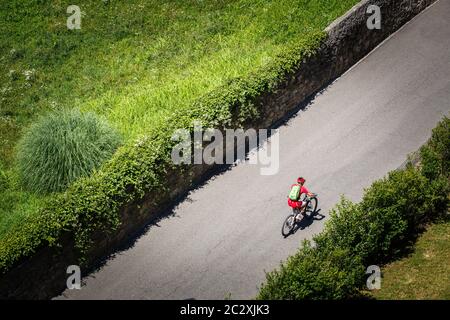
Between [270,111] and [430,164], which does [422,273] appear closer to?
[430,164]

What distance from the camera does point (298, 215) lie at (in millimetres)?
15523

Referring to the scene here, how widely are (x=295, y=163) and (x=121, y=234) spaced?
5910 millimetres

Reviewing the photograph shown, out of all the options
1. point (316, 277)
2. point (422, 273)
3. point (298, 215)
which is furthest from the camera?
point (298, 215)

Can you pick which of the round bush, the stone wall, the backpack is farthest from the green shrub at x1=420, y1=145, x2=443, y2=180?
the round bush

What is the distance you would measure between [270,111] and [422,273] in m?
7.42

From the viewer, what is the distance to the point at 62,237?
46.1 ft

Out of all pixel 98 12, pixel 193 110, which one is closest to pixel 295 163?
pixel 193 110

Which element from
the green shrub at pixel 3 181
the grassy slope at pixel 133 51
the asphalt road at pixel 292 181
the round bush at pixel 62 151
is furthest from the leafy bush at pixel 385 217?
the green shrub at pixel 3 181

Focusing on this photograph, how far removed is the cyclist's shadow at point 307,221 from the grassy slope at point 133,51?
545 centimetres

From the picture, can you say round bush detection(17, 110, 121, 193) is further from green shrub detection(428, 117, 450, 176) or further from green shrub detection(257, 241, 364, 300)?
green shrub detection(428, 117, 450, 176)

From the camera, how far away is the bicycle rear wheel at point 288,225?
15500 millimetres

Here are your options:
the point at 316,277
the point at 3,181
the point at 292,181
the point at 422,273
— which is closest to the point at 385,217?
the point at 422,273
